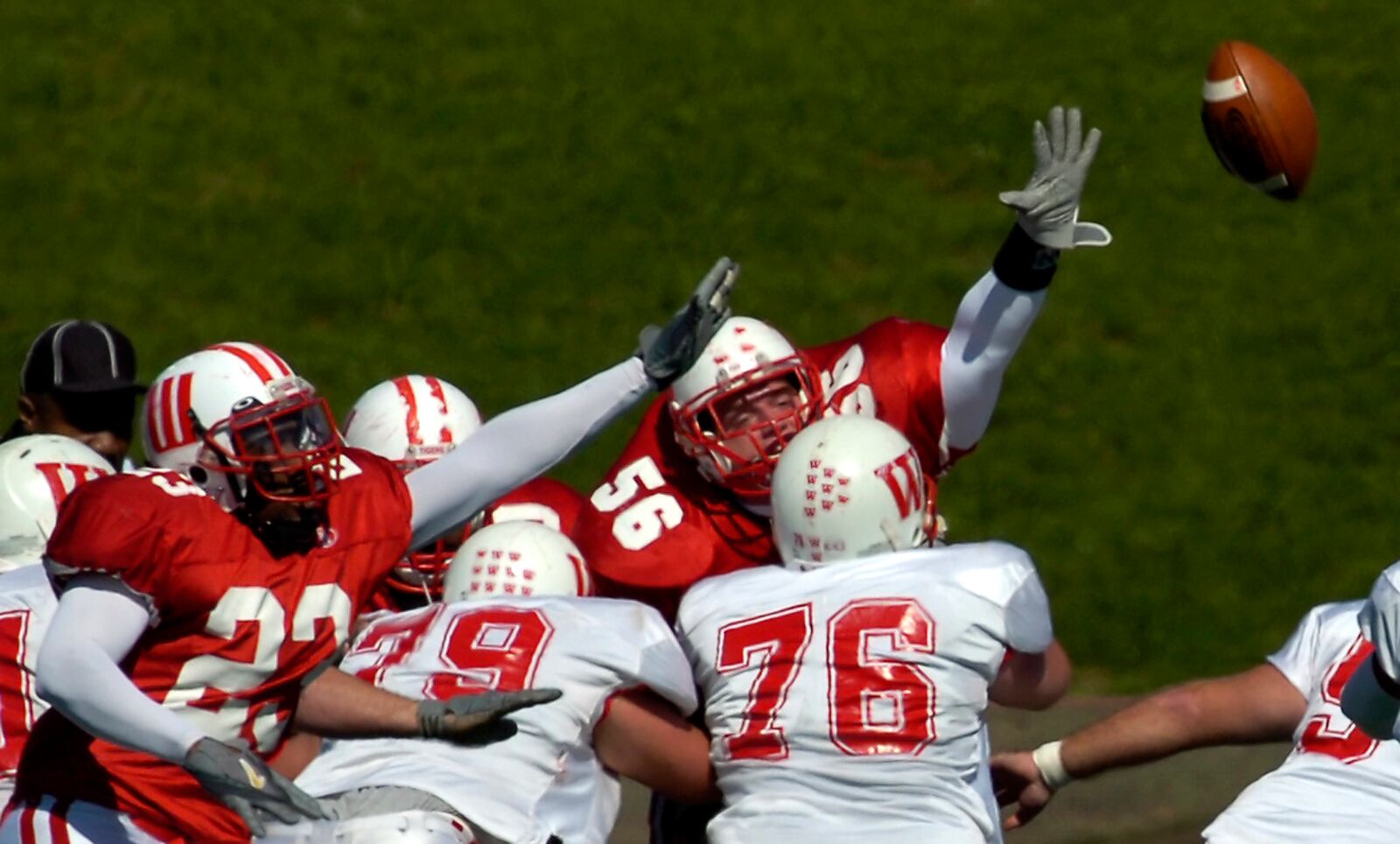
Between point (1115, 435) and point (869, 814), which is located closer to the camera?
point (869, 814)

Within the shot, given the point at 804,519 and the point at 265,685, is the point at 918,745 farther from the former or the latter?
the point at 265,685

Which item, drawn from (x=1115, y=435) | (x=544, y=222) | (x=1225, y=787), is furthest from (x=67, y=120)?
(x=1225, y=787)

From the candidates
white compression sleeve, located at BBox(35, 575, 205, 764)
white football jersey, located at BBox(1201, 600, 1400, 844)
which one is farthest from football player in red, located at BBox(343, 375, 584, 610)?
white football jersey, located at BBox(1201, 600, 1400, 844)

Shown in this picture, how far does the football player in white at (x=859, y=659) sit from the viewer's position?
13.9 ft

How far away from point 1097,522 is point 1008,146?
2.37 metres

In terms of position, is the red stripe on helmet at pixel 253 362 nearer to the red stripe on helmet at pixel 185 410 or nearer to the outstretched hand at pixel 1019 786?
the red stripe on helmet at pixel 185 410

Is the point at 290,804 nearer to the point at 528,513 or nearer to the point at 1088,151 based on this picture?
the point at 528,513

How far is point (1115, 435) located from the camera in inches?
350

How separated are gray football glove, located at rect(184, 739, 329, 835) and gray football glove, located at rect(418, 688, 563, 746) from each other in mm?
272

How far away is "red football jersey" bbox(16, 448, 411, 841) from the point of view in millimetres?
4008

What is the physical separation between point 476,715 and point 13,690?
4.02 feet

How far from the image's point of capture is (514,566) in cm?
473

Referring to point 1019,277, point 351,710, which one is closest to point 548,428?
point 351,710

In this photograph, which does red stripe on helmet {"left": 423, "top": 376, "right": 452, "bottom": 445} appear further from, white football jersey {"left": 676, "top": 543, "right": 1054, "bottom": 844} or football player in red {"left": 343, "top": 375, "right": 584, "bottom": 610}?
white football jersey {"left": 676, "top": 543, "right": 1054, "bottom": 844}
